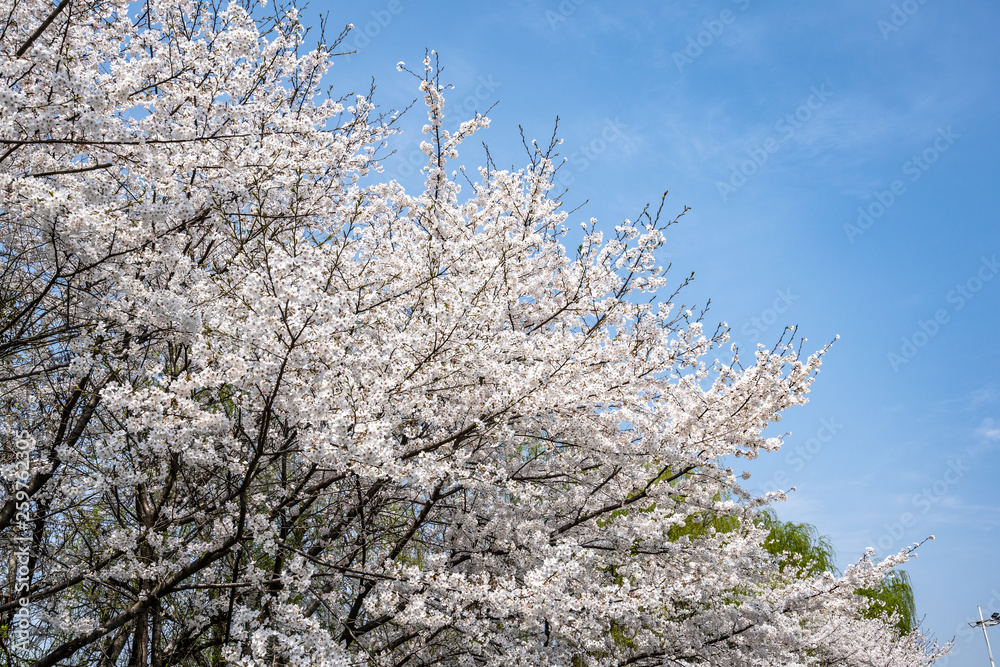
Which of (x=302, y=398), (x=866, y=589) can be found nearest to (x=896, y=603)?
(x=866, y=589)

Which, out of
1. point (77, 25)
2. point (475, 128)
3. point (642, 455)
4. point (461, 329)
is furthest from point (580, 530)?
point (77, 25)

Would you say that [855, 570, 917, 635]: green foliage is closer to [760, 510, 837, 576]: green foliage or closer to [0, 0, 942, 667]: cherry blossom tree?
[760, 510, 837, 576]: green foliage

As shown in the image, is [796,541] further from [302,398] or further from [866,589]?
[302,398]

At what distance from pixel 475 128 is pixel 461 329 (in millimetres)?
3452

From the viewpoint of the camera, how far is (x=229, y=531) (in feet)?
16.5

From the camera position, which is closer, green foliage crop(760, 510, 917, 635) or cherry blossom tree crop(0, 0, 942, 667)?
cherry blossom tree crop(0, 0, 942, 667)

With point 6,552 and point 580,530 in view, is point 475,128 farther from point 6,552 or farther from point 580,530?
point 6,552

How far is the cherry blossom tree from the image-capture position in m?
4.48

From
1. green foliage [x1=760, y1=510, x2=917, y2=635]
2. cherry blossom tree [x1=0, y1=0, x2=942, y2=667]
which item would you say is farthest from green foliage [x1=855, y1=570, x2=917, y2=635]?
cherry blossom tree [x1=0, y1=0, x2=942, y2=667]

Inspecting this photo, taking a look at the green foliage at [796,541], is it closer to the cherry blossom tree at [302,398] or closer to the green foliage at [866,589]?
the green foliage at [866,589]

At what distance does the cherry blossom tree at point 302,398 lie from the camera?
4.48 metres

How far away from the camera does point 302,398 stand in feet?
14.6

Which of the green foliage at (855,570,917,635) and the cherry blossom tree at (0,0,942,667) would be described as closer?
the cherry blossom tree at (0,0,942,667)

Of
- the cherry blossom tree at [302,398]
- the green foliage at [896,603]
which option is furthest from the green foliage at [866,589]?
the cherry blossom tree at [302,398]
